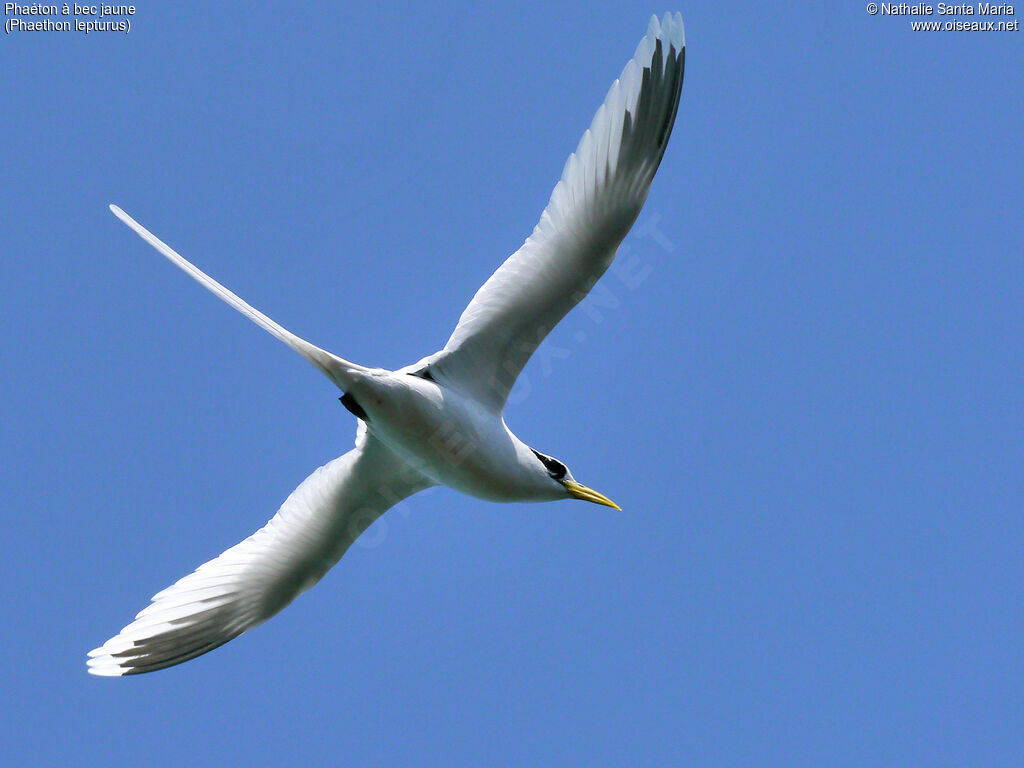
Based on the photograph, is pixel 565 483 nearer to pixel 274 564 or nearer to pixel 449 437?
pixel 449 437

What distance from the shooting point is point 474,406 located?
9.79m

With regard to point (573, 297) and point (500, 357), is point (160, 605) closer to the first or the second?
point (500, 357)

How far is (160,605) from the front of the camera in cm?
992

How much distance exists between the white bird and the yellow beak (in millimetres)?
22

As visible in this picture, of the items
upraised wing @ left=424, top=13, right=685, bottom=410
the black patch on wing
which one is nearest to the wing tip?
upraised wing @ left=424, top=13, right=685, bottom=410

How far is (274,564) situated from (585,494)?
282 centimetres

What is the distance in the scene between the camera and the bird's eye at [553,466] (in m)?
10.2

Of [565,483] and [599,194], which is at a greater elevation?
[599,194]

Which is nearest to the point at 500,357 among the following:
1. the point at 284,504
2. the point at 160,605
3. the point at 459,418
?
the point at 459,418

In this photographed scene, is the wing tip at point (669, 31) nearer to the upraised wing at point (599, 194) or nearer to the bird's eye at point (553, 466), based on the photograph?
the upraised wing at point (599, 194)

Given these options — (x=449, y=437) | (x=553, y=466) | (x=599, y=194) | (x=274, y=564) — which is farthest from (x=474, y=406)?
(x=274, y=564)

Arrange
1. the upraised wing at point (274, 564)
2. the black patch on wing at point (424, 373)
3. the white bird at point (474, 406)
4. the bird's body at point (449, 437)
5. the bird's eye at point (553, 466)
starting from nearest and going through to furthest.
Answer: the bird's body at point (449, 437), the white bird at point (474, 406), the black patch on wing at point (424, 373), the upraised wing at point (274, 564), the bird's eye at point (553, 466)

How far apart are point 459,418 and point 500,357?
746 mm

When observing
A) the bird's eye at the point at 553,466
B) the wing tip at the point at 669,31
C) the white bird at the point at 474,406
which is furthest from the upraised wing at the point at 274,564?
the wing tip at the point at 669,31
